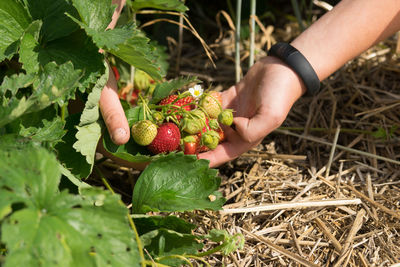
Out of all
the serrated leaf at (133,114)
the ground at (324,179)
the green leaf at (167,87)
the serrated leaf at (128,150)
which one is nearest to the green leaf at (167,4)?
the green leaf at (167,87)

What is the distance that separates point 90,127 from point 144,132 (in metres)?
0.15

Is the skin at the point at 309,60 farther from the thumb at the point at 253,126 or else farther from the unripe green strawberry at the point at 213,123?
the unripe green strawberry at the point at 213,123

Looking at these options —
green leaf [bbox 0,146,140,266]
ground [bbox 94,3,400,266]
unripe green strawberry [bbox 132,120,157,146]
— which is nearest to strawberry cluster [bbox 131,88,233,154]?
unripe green strawberry [bbox 132,120,157,146]

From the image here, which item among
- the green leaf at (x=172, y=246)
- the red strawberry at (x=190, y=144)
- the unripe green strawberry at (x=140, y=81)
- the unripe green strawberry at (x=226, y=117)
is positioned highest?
the unripe green strawberry at (x=226, y=117)

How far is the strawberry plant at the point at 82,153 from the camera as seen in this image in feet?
2.91

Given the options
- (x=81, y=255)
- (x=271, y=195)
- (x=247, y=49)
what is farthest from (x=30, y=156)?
(x=247, y=49)

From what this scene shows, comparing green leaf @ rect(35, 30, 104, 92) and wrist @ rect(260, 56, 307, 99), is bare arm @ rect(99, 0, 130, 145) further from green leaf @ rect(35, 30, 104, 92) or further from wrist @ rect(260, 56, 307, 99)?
wrist @ rect(260, 56, 307, 99)

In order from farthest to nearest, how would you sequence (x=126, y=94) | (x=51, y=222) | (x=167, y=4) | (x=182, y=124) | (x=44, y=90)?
1. (x=126, y=94)
2. (x=167, y=4)
3. (x=182, y=124)
4. (x=44, y=90)
5. (x=51, y=222)

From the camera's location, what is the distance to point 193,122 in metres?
1.39

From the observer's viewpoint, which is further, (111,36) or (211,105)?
(211,105)

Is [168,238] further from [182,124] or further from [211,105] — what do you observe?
[211,105]

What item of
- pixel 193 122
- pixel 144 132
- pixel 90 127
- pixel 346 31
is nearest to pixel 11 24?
pixel 90 127

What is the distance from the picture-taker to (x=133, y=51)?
1.24 meters

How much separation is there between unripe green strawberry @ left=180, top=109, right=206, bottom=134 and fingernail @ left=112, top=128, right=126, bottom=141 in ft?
0.63
